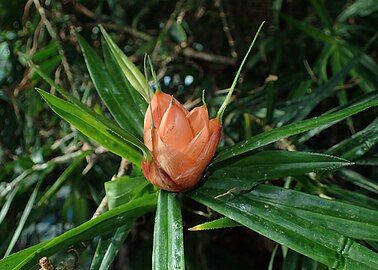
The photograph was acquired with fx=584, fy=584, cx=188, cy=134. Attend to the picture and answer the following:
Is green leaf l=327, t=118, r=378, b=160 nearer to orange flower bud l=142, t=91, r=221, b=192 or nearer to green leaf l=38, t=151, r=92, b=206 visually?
orange flower bud l=142, t=91, r=221, b=192

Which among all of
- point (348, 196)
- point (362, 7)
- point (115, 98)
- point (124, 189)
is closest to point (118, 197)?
point (124, 189)

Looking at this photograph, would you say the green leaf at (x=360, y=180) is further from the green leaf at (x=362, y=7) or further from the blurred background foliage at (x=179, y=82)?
the green leaf at (x=362, y=7)

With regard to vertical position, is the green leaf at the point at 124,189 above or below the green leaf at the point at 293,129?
below

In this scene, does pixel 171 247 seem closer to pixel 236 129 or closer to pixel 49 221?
pixel 236 129

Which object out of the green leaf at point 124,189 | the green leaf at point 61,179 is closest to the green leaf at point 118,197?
the green leaf at point 124,189

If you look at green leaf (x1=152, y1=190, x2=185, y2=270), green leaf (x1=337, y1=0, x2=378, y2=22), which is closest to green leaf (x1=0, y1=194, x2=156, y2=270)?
green leaf (x1=152, y1=190, x2=185, y2=270)
